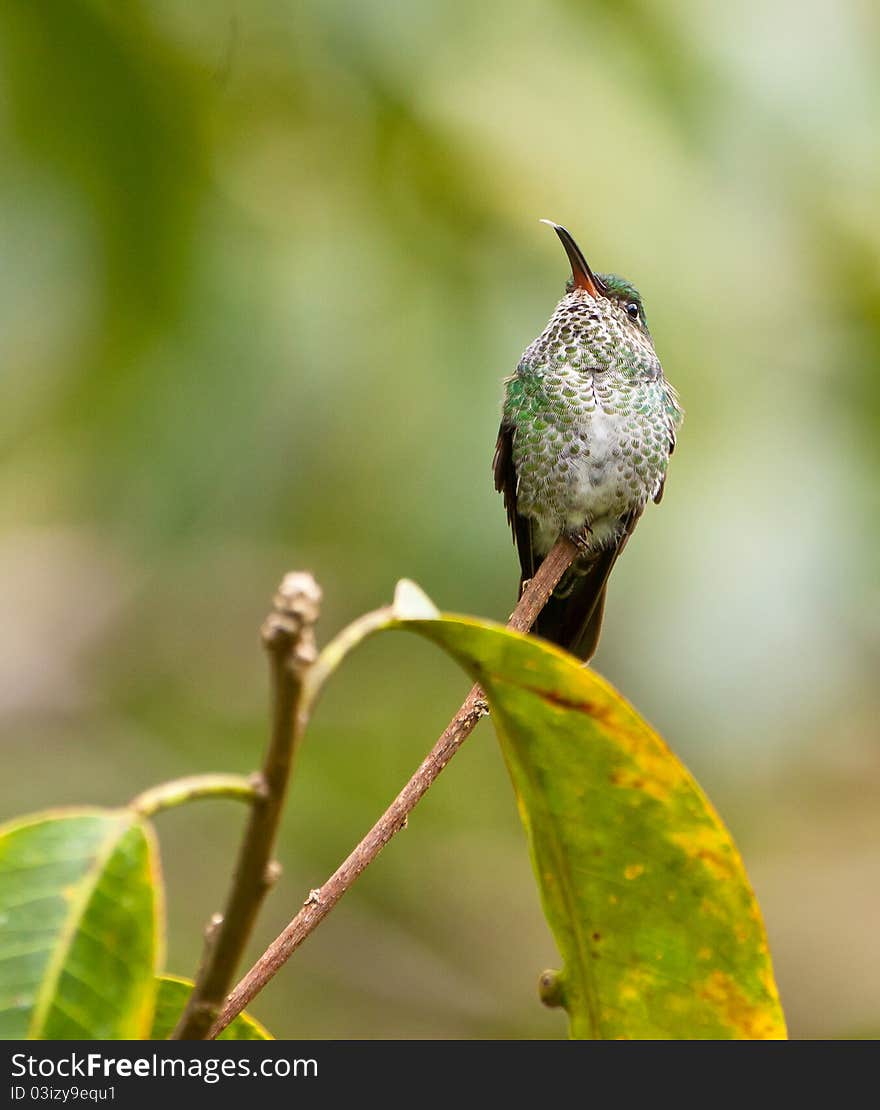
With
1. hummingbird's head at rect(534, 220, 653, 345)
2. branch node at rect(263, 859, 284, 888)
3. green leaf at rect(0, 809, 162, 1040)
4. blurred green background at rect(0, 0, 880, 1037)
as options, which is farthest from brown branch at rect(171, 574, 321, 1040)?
blurred green background at rect(0, 0, 880, 1037)

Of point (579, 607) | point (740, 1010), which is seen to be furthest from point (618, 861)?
point (579, 607)

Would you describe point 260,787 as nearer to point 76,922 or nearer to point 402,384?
point 76,922

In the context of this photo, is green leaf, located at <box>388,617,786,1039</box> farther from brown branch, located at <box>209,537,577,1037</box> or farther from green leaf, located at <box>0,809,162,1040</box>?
green leaf, located at <box>0,809,162,1040</box>

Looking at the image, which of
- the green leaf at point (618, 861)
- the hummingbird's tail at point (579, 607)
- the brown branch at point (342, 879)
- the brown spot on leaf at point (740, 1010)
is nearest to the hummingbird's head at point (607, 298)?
the hummingbird's tail at point (579, 607)
